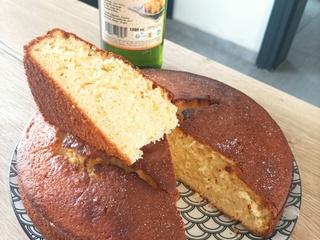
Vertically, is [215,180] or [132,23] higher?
[132,23]

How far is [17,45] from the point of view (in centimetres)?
156

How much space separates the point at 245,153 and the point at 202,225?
0.68 feet

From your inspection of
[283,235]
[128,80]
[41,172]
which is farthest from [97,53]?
[283,235]

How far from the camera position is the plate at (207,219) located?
92 centimetres

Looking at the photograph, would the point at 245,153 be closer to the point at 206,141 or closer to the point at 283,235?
the point at 206,141

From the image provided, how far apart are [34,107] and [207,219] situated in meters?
0.67

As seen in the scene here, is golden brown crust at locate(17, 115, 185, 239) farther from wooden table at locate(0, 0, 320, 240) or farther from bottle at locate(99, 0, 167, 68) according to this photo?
bottle at locate(99, 0, 167, 68)

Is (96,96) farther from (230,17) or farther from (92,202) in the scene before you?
(230,17)

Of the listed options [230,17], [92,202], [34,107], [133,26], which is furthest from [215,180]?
[230,17]

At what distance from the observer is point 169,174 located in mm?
920

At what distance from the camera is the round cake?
82 cm

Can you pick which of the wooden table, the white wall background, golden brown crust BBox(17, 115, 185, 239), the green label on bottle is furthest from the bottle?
the white wall background

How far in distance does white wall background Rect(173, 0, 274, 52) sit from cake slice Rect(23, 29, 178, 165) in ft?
6.02

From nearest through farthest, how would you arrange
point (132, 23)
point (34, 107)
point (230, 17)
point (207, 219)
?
point (207, 219), point (132, 23), point (34, 107), point (230, 17)
